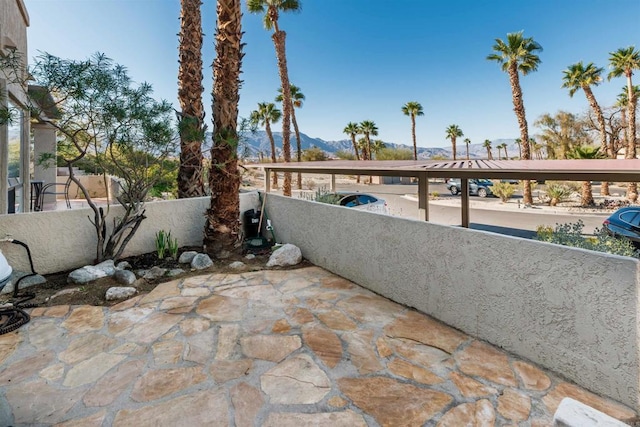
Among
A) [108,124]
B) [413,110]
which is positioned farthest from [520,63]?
[108,124]

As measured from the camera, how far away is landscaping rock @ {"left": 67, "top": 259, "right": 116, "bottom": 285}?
493 cm

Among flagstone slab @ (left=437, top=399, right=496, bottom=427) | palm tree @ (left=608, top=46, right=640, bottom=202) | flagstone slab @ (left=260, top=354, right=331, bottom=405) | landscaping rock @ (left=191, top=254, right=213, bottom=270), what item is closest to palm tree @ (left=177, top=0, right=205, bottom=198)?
landscaping rock @ (left=191, top=254, right=213, bottom=270)

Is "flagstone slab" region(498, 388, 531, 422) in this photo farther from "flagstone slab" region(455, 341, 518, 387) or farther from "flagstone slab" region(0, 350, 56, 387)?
"flagstone slab" region(0, 350, 56, 387)

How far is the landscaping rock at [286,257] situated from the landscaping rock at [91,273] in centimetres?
279

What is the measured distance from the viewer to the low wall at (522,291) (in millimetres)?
2416

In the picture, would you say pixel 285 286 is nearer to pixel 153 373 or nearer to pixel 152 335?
pixel 152 335

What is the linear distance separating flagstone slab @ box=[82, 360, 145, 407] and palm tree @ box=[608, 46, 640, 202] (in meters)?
25.0

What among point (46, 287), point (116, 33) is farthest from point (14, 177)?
point (116, 33)

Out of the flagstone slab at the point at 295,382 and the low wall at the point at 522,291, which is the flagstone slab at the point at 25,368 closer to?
the flagstone slab at the point at 295,382

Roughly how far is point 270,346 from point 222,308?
1.24 metres

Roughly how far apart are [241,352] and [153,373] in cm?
80

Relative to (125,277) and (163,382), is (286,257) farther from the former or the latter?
(163,382)

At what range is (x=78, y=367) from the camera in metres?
2.87

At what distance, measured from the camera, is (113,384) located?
2623 millimetres
